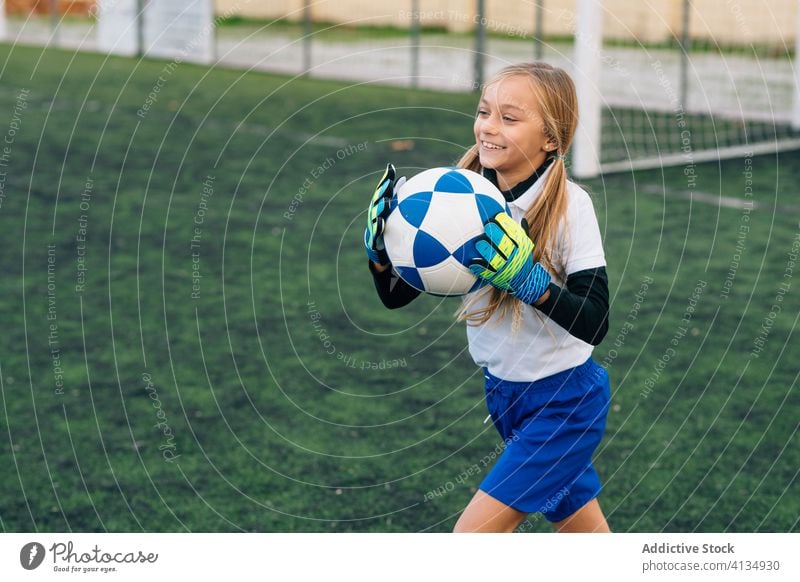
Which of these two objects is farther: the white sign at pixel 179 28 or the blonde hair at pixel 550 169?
the white sign at pixel 179 28

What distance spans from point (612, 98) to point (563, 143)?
10.7m

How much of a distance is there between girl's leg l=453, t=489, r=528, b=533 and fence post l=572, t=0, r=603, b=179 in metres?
6.75

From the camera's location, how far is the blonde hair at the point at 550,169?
3.30 meters

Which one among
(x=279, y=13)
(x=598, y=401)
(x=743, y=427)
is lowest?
(x=743, y=427)

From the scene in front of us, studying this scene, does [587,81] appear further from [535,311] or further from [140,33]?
[140,33]

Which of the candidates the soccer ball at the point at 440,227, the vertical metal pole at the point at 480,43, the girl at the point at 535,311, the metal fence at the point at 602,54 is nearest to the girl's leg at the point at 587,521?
the girl at the point at 535,311

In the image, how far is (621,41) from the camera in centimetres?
1437

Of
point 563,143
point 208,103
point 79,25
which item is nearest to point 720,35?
point 208,103

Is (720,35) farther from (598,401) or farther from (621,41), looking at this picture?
(598,401)

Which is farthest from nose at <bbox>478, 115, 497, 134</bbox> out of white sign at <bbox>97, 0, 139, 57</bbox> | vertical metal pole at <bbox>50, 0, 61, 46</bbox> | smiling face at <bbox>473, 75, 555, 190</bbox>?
vertical metal pole at <bbox>50, 0, 61, 46</bbox>

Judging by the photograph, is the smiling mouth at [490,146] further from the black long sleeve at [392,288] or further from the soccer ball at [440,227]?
the black long sleeve at [392,288]

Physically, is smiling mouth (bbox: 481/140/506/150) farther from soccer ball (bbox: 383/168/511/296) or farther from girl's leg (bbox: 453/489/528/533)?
girl's leg (bbox: 453/489/528/533)

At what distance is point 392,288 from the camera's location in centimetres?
353

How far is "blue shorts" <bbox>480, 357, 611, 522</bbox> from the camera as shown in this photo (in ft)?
11.0
